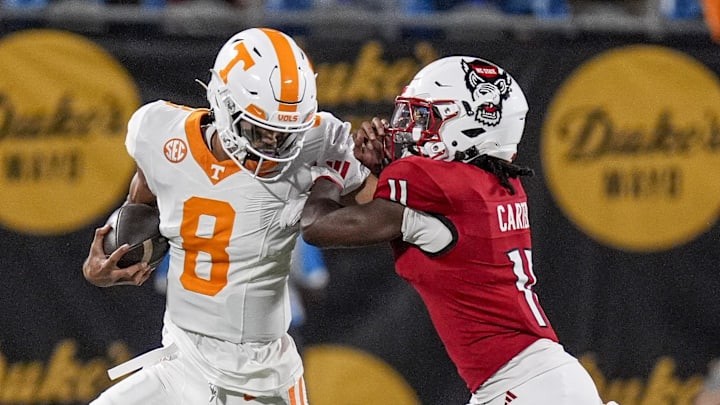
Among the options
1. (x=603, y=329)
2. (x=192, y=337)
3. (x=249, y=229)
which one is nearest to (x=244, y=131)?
(x=249, y=229)

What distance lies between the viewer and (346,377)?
16.9 ft

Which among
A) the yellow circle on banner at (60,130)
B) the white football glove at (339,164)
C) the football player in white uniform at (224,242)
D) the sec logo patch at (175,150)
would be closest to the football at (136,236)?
the football player in white uniform at (224,242)

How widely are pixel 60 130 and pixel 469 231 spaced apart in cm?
212

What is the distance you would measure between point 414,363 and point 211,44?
155 centimetres

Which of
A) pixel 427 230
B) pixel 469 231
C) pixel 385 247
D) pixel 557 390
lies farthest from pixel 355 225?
pixel 385 247

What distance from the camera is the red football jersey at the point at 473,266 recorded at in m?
3.30

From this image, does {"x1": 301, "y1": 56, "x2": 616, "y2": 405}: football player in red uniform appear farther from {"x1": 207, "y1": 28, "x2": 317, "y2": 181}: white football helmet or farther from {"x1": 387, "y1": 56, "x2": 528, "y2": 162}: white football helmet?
{"x1": 207, "y1": 28, "x2": 317, "y2": 181}: white football helmet

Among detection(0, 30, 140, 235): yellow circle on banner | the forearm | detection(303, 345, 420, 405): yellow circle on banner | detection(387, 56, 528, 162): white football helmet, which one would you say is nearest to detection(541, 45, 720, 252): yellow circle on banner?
detection(303, 345, 420, 405): yellow circle on banner

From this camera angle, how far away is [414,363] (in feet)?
17.2

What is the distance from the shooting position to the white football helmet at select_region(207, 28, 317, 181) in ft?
10.8

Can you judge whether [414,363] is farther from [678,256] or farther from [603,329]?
[678,256]

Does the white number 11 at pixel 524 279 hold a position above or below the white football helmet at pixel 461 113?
below

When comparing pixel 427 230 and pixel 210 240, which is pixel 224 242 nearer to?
pixel 210 240

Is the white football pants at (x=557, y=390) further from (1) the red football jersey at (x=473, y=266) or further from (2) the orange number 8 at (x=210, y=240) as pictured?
(2) the orange number 8 at (x=210, y=240)
